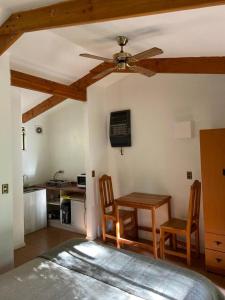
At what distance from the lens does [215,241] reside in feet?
9.43

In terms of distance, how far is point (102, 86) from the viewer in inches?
170

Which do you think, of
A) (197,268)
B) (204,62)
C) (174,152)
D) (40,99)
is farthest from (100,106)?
(197,268)

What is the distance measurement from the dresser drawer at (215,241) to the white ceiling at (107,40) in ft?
6.80

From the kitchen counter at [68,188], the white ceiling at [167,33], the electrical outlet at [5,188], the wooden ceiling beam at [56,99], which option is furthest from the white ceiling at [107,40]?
the kitchen counter at [68,188]

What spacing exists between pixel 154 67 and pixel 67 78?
1373 millimetres

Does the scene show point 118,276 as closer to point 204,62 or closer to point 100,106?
point 204,62

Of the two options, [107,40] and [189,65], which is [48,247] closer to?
[107,40]

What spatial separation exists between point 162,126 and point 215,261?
77.5 inches

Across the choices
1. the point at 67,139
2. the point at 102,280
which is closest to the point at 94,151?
the point at 67,139

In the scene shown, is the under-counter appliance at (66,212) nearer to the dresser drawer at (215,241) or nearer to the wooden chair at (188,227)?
the wooden chair at (188,227)

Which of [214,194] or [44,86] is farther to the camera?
[44,86]

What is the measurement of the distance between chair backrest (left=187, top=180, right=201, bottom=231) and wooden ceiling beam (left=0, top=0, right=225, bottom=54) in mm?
2120

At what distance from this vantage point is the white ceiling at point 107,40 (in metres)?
1.88

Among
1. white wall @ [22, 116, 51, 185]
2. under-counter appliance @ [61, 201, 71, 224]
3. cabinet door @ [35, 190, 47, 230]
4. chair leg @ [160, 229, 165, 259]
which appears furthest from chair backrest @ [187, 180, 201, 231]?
white wall @ [22, 116, 51, 185]
